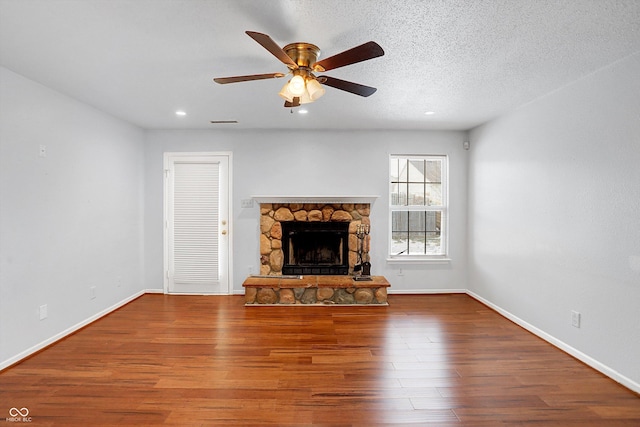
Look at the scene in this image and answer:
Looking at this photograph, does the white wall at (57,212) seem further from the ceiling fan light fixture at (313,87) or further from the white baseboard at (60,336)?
the ceiling fan light fixture at (313,87)

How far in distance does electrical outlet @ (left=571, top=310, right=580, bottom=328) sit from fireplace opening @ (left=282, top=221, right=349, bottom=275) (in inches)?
102

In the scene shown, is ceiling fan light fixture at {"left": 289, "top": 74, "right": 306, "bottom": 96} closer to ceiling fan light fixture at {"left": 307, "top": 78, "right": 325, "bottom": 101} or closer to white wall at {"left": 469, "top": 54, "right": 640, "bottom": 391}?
ceiling fan light fixture at {"left": 307, "top": 78, "right": 325, "bottom": 101}

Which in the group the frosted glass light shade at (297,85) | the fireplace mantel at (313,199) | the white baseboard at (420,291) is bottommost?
the white baseboard at (420,291)

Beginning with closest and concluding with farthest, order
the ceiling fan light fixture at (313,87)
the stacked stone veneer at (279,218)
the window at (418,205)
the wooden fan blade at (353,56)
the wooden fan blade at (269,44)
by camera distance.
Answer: the wooden fan blade at (269,44) → the wooden fan blade at (353,56) → the ceiling fan light fixture at (313,87) → the stacked stone veneer at (279,218) → the window at (418,205)

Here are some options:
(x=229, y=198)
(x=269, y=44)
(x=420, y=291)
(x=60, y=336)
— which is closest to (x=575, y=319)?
(x=420, y=291)

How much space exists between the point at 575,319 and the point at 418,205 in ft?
7.79

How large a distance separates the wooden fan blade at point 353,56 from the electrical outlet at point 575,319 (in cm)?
280

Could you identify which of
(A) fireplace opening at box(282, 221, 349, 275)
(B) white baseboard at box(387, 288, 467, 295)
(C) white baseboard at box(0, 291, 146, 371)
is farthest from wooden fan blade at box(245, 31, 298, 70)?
(B) white baseboard at box(387, 288, 467, 295)

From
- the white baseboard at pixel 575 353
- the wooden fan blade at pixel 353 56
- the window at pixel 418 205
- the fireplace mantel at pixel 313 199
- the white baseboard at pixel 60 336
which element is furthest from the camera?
the window at pixel 418 205

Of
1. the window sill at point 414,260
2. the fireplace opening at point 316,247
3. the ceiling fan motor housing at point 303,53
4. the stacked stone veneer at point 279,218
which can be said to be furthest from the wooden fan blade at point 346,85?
the window sill at point 414,260

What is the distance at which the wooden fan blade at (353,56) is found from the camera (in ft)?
5.47

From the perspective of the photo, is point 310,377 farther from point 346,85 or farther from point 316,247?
point 316,247

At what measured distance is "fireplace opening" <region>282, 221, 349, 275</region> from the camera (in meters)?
4.55

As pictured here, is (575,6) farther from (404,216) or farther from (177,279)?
(177,279)
